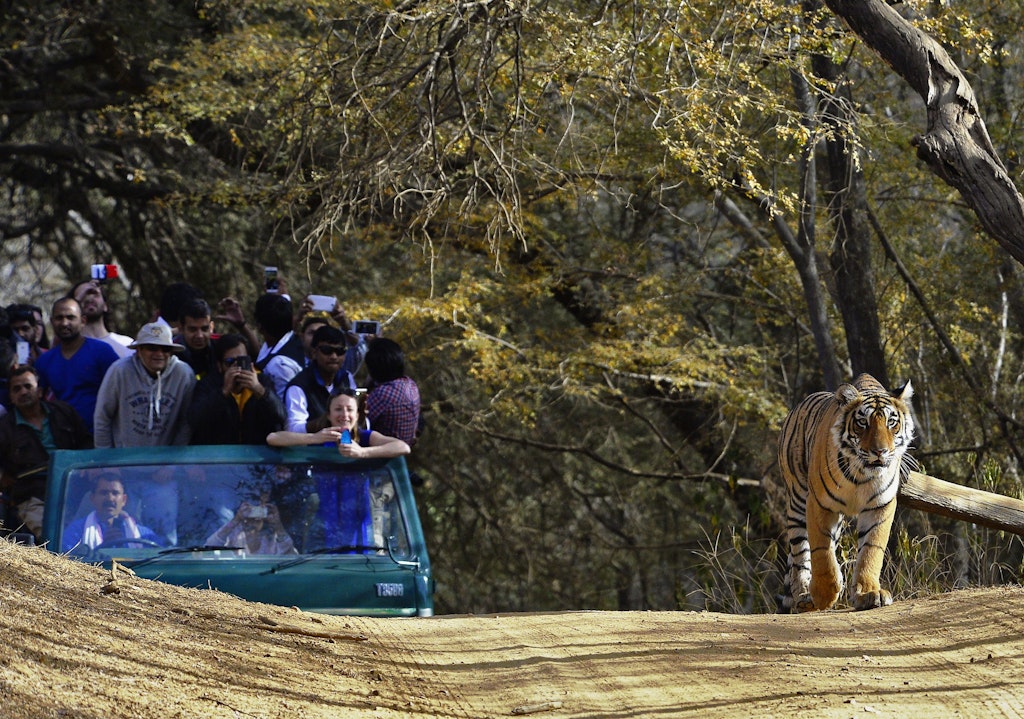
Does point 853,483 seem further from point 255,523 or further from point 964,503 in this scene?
point 255,523

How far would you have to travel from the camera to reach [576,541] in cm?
1875

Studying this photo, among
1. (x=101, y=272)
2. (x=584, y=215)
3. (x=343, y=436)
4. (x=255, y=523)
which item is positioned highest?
(x=584, y=215)

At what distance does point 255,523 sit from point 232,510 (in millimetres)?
146

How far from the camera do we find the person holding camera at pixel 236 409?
25.2 ft

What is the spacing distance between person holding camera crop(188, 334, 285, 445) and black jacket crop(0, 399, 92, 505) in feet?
3.04

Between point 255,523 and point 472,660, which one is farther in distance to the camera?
point 255,523

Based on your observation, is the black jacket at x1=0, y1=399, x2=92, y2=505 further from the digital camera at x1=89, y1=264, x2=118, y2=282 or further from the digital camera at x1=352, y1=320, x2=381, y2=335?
the digital camera at x1=352, y1=320, x2=381, y2=335

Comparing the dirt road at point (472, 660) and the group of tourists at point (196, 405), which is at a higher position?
the group of tourists at point (196, 405)

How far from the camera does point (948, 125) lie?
6.75 metres

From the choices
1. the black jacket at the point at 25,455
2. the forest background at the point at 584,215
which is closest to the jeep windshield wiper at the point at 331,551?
the black jacket at the point at 25,455

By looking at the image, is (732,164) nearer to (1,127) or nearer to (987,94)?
(987,94)

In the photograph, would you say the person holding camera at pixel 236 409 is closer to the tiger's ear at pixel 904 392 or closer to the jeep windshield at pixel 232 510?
the jeep windshield at pixel 232 510

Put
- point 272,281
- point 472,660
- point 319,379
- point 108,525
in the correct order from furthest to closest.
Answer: point 272,281, point 319,379, point 108,525, point 472,660

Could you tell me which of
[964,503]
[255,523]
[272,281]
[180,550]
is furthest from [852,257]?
[180,550]
